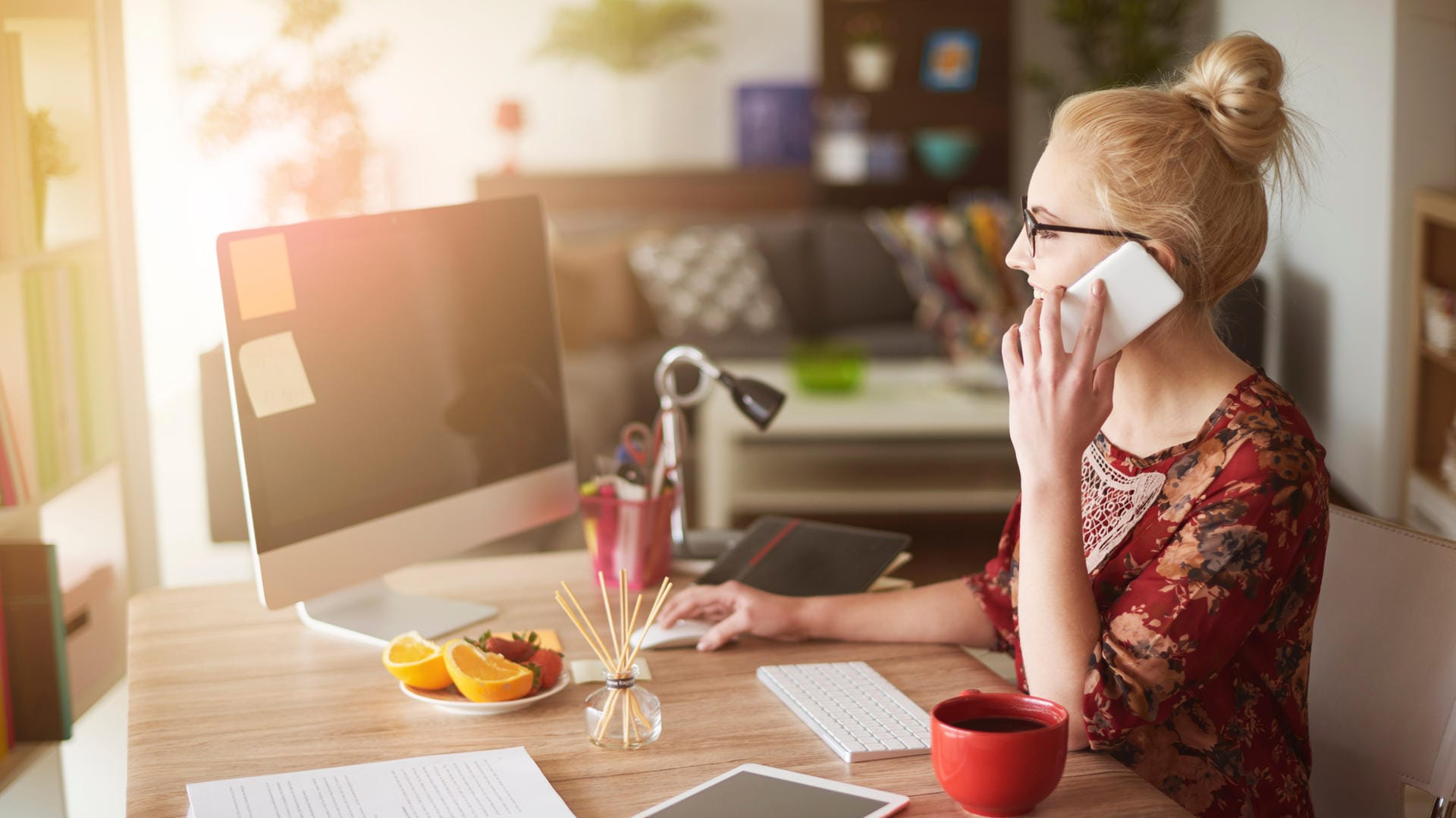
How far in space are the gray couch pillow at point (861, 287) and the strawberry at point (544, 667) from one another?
4153mm

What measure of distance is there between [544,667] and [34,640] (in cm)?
120

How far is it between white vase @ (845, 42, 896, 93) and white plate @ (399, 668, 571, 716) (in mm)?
5223

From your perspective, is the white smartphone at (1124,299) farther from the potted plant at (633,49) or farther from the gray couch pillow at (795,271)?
the potted plant at (633,49)

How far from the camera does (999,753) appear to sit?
94 cm

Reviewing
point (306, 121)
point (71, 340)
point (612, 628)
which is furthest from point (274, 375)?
point (306, 121)

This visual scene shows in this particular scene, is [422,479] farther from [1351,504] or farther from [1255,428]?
[1351,504]

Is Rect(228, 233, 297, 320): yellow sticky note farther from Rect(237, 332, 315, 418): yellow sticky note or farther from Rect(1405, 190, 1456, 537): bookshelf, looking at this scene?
Rect(1405, 190, 1456, 537): bookshelf

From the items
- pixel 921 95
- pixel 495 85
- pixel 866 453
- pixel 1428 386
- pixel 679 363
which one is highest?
pixel 495 85

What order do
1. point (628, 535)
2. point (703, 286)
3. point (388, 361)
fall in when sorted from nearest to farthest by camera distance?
point (388, 361)
point (628, 535)
point (703, 286)

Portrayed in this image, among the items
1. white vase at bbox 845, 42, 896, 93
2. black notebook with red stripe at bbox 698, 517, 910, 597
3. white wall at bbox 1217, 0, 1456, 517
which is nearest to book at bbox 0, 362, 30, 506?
black notebook with red stripe at bbox 698, 517, 910, 597

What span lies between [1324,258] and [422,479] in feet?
11.2

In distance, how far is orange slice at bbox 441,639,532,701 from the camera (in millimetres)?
1187

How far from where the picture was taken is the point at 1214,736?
1158mm

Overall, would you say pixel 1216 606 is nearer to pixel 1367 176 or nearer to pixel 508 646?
pixel 508 646
